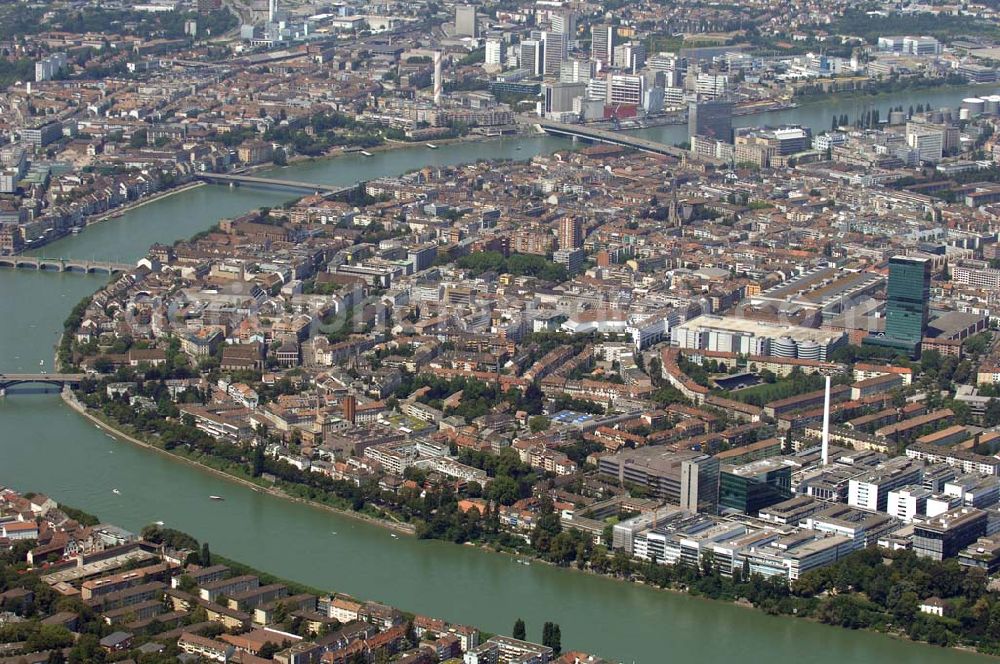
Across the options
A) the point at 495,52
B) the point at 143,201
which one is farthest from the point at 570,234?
the point at 495,52

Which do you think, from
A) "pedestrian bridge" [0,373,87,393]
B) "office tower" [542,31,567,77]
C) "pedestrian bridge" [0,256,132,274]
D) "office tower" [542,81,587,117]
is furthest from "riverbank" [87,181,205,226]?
"office tower" [542,31,567,77]

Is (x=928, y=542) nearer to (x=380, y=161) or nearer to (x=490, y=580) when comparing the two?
(x=490, y=580)

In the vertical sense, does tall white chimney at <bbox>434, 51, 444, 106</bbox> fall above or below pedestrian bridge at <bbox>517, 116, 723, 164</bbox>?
above

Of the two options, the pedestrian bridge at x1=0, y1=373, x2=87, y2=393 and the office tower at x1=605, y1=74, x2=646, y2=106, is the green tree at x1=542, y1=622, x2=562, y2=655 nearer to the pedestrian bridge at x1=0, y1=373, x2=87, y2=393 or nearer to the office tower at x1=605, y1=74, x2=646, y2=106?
the pedestrian bridge at x1=0, y1=373, x2=87, y2=393

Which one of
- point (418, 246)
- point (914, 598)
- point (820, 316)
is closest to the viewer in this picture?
point (914, 598)

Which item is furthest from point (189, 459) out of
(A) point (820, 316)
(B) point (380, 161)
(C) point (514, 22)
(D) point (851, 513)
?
(C) point (514, 22)

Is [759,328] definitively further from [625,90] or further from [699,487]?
[625,90]
